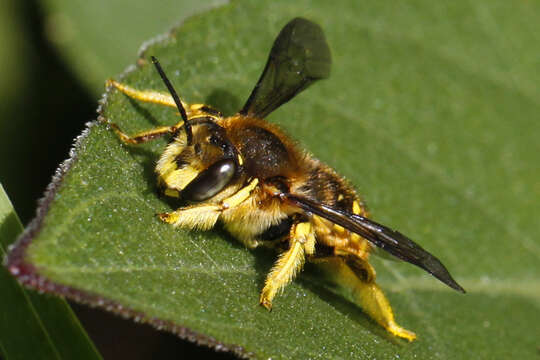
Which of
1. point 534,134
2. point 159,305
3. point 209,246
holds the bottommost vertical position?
point 534,134

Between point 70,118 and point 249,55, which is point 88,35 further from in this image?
point 249,55

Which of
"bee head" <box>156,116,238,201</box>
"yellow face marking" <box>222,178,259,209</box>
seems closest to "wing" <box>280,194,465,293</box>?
"yellow face marking" <box>222,178,259,209</box>

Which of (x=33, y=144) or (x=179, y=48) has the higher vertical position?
(x=179, y=48)

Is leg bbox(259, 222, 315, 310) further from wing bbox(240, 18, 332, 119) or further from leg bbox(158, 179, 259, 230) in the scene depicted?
wing bbox(240, 18, 332, 119)

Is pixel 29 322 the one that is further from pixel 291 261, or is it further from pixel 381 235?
pixel 381 235

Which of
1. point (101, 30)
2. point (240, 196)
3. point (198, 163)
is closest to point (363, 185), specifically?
point (240, 196)

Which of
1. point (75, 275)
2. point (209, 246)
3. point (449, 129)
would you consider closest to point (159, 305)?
point (75, 275)
